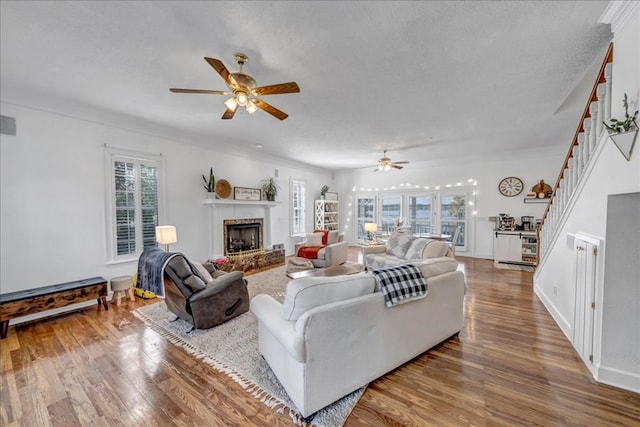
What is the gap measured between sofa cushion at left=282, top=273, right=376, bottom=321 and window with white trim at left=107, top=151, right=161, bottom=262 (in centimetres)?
374

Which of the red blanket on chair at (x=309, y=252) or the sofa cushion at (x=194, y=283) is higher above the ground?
the sofa cushion at (x=194, y=283)

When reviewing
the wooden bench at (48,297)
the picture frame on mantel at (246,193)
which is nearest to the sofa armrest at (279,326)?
the wooden bench at (48,297)

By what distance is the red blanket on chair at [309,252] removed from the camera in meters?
5.80

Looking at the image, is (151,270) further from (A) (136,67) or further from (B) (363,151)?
(B) (363,151)

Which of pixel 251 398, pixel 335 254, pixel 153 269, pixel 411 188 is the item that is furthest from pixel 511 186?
pixel 153 269

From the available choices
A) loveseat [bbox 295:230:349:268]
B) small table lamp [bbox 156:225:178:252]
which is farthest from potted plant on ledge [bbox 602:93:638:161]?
small table lamp [bbox 156:225:178:252]

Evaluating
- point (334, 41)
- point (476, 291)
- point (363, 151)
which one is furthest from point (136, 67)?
point (476, 291)

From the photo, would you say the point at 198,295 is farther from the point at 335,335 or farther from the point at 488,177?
the point at 488,177

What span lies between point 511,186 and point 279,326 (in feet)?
24.1

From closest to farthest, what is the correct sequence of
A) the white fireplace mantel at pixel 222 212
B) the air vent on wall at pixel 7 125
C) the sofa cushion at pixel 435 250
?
the air vent on wall at pixel 7 125
the sofa cushion at pixel 435 250
the white fireplace mantel at pixel 222 212

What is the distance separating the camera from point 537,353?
8.18 ft

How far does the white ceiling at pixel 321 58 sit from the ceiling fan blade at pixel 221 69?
28cm

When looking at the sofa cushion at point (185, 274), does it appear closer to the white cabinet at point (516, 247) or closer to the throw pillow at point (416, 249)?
the throw pillow at point (416, 249)

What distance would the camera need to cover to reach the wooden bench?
2895 mm
